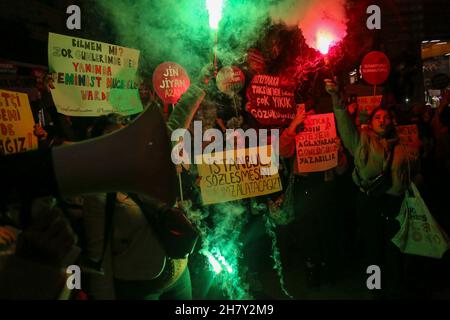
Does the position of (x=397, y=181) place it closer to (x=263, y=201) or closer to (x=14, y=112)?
(x=263, y=201)

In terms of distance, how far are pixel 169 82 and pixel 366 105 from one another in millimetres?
2266

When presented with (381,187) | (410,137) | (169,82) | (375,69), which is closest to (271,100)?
(169,82)

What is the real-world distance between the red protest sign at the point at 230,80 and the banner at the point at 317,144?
895 millimetres

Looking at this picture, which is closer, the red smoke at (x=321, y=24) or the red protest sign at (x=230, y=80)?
the red protest sign at (x=230, y=80)

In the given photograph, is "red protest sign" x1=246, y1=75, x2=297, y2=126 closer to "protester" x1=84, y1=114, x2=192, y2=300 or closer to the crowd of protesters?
the crowd of protesters

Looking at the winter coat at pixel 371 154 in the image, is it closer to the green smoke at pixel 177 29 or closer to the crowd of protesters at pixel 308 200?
the crowd of protesters at pixel 308 200

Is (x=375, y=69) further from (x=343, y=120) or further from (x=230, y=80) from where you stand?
(x=230, y=80)

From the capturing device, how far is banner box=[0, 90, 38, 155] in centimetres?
328

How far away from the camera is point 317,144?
15.3 feet

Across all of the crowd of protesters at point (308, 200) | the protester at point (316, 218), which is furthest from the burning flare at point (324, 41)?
the protester at point (316, 218)

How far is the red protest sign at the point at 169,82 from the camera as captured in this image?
12.9 ft

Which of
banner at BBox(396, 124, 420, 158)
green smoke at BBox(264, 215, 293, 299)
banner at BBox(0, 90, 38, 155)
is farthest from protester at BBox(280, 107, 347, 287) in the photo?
banner at BBox(0, 90, 38, 155)
